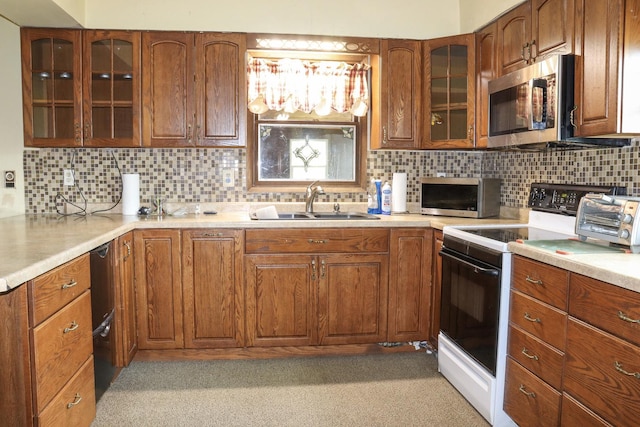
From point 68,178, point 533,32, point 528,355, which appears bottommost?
point 528,355

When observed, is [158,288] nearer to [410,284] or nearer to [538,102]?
[410,284]

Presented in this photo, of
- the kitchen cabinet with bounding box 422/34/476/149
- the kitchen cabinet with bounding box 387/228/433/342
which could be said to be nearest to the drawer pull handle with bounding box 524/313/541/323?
the kitchen cabinet with bounding box 387/228/433/342

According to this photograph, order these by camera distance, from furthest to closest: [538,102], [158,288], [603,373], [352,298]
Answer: [352,298], [158,288], [538,102], [603,373]

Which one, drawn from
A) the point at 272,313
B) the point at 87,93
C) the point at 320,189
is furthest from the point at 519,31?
the point at 87,93

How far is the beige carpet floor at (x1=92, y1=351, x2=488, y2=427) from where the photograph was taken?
233cm

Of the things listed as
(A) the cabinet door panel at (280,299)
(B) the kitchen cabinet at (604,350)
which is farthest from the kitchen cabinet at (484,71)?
(B) the kitchen cabinet at (604,350)

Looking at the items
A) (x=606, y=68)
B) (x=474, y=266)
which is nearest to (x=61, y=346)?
(x=474, y=266)

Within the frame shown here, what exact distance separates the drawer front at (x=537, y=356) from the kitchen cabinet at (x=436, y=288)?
2.72ft

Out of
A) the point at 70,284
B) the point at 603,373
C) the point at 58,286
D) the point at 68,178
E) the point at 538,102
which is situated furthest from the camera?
the point at 68,178

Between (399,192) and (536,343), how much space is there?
5.52 ft

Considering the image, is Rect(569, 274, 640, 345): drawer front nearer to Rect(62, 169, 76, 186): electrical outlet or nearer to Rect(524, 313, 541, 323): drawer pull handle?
Rect(524, 313, 541, 323): drawer pull handle

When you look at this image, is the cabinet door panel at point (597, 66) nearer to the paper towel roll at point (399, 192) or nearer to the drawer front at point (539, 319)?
the drawer front at point (539, 319)

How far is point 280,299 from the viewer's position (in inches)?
119

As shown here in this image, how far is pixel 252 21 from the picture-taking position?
10.8ft
